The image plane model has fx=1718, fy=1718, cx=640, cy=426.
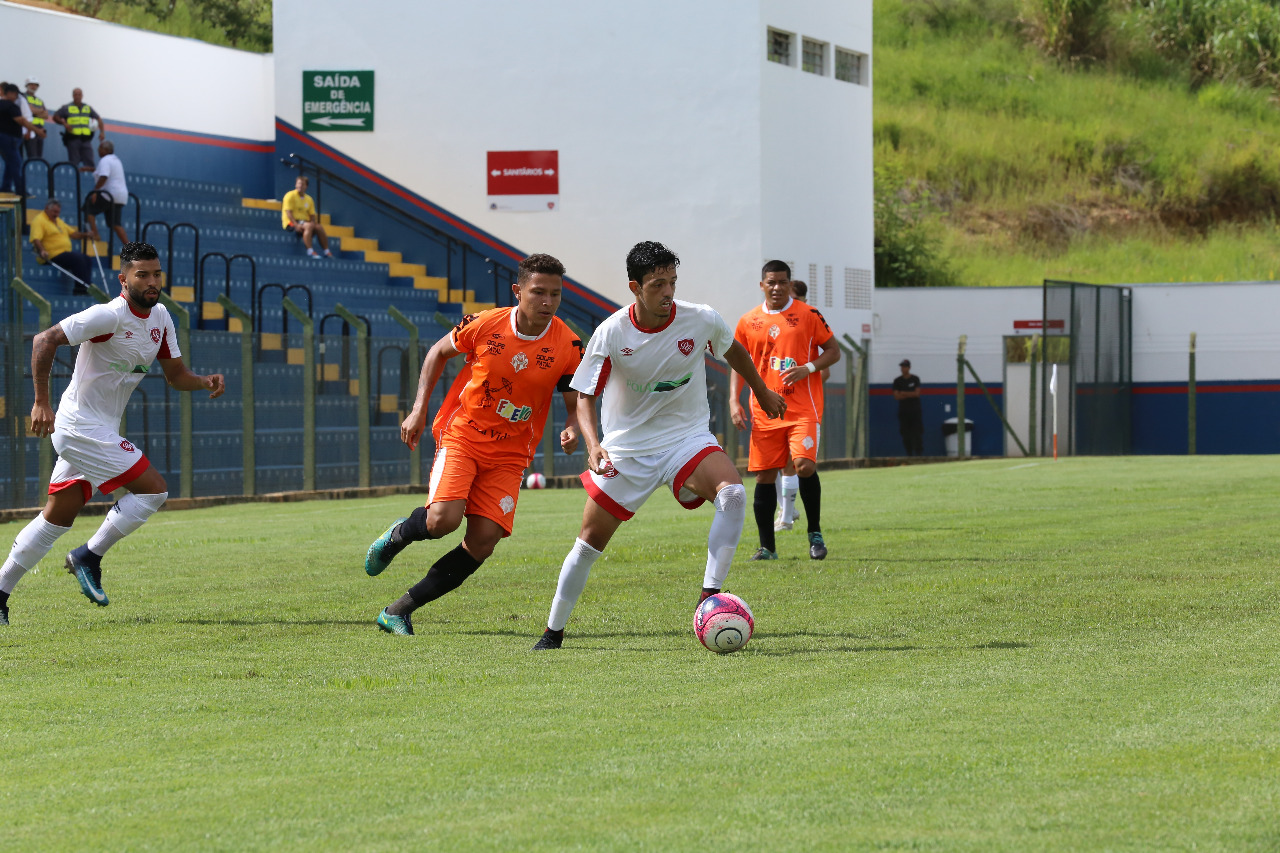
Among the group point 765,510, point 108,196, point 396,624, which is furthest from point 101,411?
point 108,196

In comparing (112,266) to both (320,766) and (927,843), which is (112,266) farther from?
(927,843)

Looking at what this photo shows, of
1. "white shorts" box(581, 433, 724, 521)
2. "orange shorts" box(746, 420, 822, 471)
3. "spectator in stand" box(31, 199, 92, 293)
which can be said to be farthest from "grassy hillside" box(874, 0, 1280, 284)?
"white shorts" box(581, 433, 724, 521)

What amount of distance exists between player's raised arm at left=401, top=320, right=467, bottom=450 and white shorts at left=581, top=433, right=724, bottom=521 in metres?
0.94

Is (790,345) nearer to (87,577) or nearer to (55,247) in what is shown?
(87,577)

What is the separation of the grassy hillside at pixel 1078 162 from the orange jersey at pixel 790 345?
103ft

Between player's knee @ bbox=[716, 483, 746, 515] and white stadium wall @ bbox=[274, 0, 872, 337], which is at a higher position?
white stadium wall @ bbox=[274, 0, 872, 337]

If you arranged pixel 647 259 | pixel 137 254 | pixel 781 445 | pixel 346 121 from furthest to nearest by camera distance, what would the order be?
pixel 346 121 → pixel 781 445 → pixel 137 254 → pixel 647 259

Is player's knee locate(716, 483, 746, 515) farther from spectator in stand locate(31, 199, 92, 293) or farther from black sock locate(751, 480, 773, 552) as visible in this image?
spectator in stand locate(31, 199, 92, 293)

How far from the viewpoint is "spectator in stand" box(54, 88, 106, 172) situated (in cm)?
2717

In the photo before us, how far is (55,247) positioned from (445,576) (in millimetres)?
16455

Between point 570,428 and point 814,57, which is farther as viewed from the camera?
point 814,57

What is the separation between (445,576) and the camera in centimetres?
852

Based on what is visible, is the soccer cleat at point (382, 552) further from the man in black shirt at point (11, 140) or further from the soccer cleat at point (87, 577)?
the man in black shirt at point (11, 140)

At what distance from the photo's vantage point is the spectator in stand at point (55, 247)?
23.1 meters
